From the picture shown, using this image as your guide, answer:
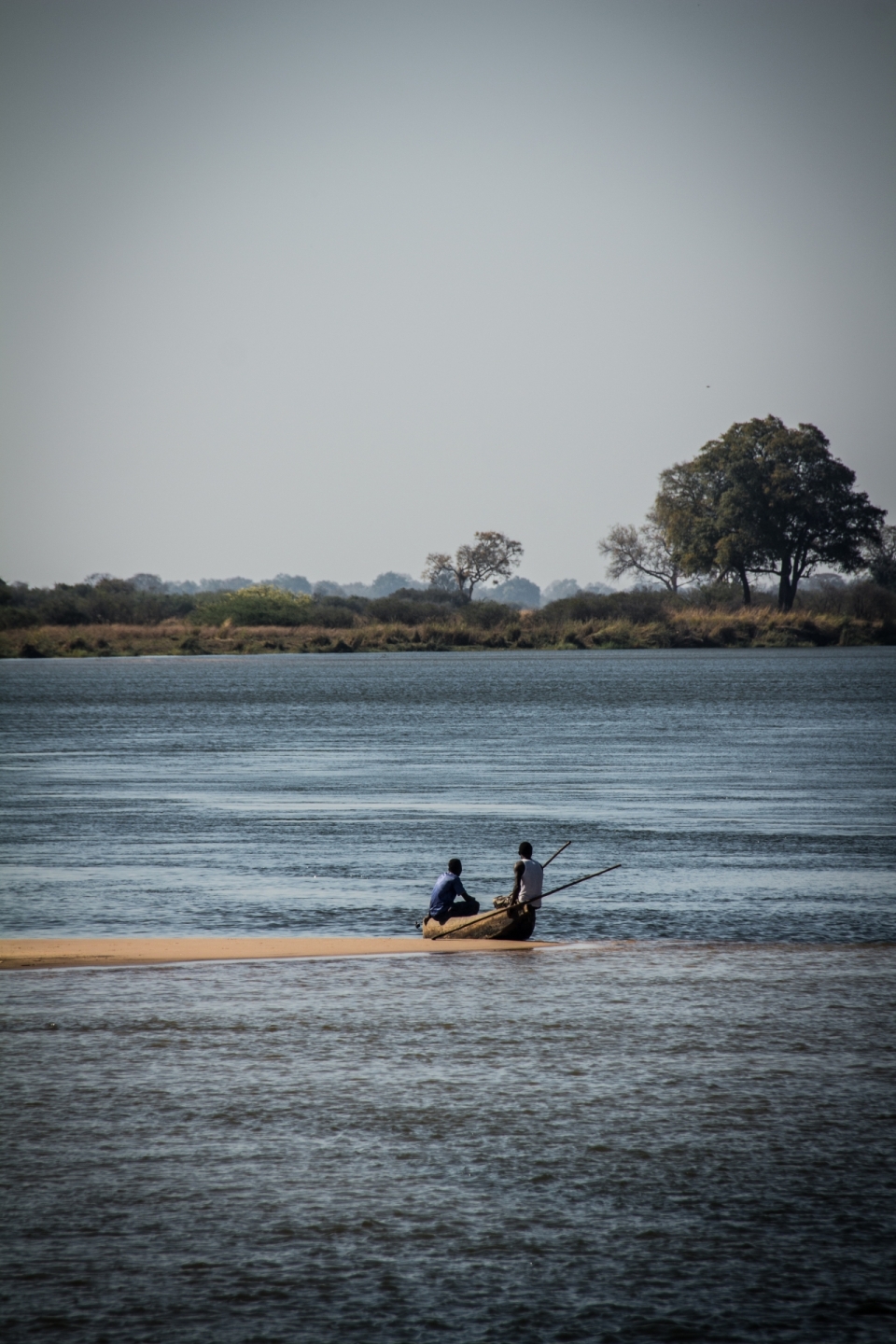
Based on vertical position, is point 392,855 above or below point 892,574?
below

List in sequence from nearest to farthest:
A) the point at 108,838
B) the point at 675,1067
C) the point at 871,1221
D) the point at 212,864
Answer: the point at 871,1221
the point at 675,1067
the point at 212,864
the point at 108,838

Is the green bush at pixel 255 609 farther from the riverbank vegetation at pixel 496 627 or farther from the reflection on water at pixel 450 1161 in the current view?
the reflection on water at pixel 450 1161

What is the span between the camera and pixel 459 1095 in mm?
11750

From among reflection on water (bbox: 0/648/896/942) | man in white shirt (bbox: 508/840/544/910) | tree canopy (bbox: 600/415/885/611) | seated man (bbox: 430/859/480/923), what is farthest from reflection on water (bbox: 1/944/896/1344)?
tree canopy (bbox: 600/415/885/611)

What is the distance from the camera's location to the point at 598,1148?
34.5ft

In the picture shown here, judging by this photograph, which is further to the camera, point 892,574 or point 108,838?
point 892,574

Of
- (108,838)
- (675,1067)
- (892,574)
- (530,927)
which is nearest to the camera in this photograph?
(675,1067)

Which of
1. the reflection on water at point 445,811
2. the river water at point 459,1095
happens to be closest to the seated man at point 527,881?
the river water at point 459,1095

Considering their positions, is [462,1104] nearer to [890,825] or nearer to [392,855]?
[392,855]

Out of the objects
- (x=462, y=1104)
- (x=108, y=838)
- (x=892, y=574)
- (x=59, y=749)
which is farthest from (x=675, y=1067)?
(x=892, y=574)

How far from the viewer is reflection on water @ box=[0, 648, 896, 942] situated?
21875 millimetres

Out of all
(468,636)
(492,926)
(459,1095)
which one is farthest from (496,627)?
(459,1095)

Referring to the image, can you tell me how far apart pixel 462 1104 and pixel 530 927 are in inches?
313

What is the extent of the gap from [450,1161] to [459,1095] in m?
1.51
